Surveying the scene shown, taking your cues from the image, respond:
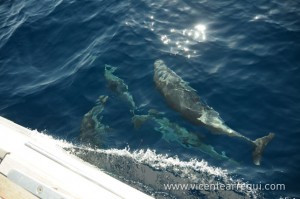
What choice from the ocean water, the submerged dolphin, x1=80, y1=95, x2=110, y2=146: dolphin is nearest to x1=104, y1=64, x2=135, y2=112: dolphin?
the ocean water

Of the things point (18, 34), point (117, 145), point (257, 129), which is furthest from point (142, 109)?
point (18, 34)

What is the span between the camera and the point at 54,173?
5.62 m

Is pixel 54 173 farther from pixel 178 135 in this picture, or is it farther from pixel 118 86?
pixel 118 86

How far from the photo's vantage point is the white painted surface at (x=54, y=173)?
529 centimetres

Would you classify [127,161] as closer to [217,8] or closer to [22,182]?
[22,182]

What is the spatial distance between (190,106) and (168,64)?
2.47 metres

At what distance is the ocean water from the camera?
9.33 meters

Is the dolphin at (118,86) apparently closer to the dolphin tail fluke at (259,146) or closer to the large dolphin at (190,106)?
the large dolphin at (190,106)

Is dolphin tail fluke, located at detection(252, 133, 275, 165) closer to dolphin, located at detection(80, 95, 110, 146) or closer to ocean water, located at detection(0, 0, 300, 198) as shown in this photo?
ocean water, located at detection(0, 0, 300, 198)

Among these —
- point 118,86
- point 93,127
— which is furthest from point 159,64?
point 93,127

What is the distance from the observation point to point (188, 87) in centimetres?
1087

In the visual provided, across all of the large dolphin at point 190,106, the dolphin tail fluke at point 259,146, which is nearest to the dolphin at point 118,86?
the large dolphin at point 190,106

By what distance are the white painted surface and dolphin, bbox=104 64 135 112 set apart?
4.98 metres

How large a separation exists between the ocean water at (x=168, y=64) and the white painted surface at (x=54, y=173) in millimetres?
3091
